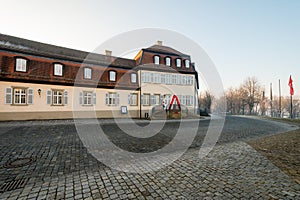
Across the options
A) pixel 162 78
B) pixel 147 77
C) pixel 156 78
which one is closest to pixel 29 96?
pixel 147 77

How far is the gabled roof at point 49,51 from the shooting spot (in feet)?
49.0

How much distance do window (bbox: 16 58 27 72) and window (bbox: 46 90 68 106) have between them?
305 cm

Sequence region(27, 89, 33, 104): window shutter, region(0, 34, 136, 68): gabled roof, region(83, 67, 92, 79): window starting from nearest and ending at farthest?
region(27, 89, 33, 104): window shutter → region(0, 34, 136, 68): gabled roof → region(83, 67, 92, 79): window

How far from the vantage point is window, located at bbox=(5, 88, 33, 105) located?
13.7m

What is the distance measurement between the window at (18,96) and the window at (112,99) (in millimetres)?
7822

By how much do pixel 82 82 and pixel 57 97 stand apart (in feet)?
10.4

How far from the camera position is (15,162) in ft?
14.2

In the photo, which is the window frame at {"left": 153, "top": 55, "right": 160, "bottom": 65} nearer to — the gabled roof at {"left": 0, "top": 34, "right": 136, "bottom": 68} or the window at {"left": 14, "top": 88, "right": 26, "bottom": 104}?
the gabled roof at {"left": 0, "top": 34, "right": 136, "bottom": 68}

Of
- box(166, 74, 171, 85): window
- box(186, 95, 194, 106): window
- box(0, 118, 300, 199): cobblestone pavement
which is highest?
box(166, 74, 171, 85): window

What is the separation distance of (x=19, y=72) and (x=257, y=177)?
19514mm

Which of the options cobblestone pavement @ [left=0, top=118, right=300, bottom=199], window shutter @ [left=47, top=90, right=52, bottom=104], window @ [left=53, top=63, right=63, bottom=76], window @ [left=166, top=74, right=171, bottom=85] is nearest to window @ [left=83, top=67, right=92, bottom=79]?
window @ [left=53, top=63, right=63, bottom=76]

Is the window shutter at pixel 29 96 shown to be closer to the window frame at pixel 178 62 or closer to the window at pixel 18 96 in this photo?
the window at pixel 18 96

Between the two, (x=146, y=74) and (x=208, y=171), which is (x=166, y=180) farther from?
(x=146, y=74)

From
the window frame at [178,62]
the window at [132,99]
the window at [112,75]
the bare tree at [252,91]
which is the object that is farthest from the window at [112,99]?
the bare tree at [252,91]
